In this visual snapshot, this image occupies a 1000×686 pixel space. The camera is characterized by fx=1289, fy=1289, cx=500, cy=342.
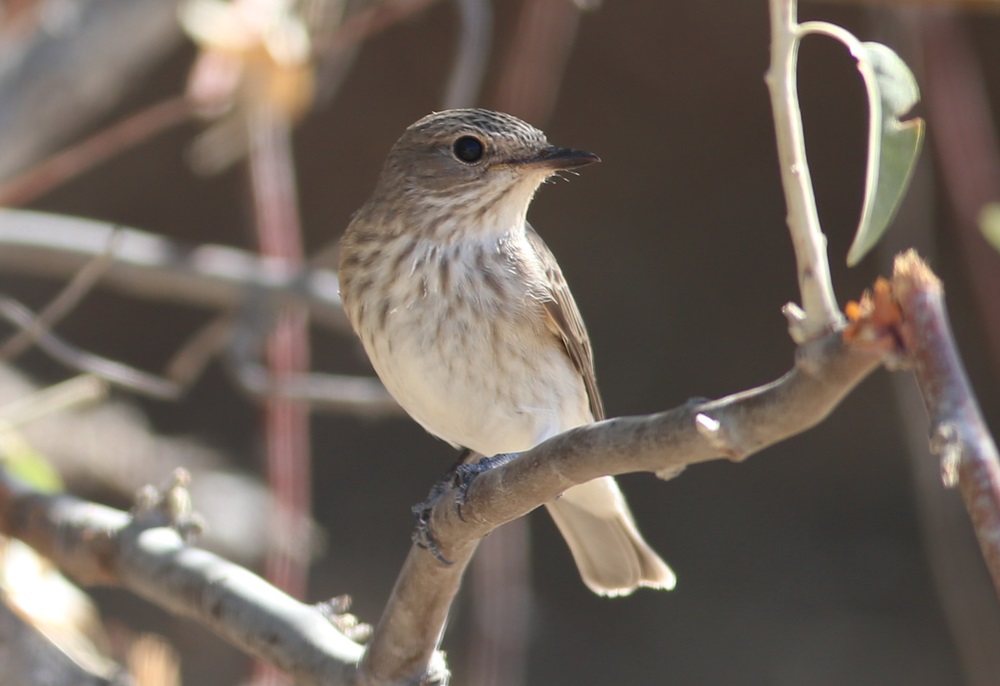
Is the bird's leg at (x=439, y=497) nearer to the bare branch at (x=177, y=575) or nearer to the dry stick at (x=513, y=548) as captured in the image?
the bare branch at (x=177, y=575)

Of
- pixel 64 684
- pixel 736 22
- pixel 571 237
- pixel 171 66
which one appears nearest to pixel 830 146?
pixel 736 22

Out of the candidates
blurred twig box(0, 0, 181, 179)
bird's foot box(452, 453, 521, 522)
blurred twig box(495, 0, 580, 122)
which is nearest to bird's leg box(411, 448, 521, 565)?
bird's foot box(452, 453, 521, 522)

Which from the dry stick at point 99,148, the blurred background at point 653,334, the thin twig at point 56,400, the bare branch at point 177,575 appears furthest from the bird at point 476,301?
the blurred background at point 653,334

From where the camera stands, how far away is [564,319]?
279 cm

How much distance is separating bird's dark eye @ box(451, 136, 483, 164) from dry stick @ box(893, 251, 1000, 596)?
1881 millimetres

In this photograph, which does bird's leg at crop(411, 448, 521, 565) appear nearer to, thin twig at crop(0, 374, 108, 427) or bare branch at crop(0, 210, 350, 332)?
thin twig at crop(0, 374, 108, 427)

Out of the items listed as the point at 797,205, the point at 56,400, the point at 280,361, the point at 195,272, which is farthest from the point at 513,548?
the point at 797,205

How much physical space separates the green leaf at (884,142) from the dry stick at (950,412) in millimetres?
171

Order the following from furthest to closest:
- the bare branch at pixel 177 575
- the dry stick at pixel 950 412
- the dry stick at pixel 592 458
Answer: the bare branch at pixel 177 575
the dry stick at pixel 592 458
the dry stick at pixel 950 412

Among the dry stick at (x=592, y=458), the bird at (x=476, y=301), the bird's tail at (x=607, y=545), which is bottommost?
the dry stick at (x=592, y=458)

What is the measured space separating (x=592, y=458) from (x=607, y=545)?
1.57 metres

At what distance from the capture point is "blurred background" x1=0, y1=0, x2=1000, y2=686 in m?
6.44

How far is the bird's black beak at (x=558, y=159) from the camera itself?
8.23 ft

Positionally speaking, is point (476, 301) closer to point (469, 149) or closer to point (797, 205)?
point (469, 149)
